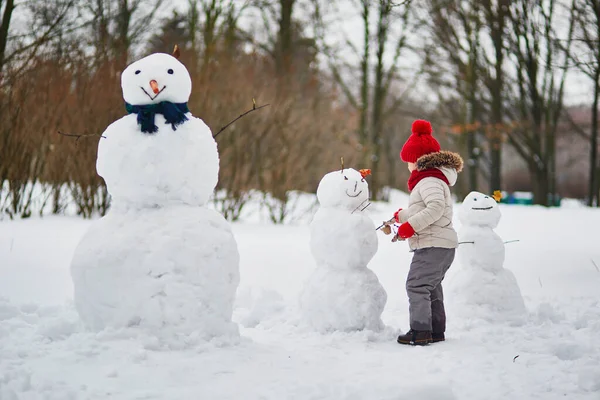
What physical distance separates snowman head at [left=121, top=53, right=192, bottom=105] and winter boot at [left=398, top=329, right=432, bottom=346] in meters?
2.14

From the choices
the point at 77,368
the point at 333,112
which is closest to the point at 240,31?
the point at 333,112

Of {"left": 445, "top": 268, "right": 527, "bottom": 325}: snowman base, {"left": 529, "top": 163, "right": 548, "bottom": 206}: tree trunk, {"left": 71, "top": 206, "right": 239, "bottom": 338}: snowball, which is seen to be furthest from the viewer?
{"left": 529, "top": 163, "right": 548, "bottom": 206}: tree trunk

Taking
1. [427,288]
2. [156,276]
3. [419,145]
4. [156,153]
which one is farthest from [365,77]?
[156,276]

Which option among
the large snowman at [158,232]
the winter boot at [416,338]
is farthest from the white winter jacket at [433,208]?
the large snowman at [158,232]

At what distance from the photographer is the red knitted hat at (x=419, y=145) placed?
4004 mm

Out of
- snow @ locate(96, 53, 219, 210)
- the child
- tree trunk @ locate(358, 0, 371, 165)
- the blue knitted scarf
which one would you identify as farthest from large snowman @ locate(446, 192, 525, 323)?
tree trunk @ locate(358, 0, 371, 165)

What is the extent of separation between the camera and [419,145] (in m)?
4.00

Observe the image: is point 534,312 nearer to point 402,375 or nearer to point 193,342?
point 402,375

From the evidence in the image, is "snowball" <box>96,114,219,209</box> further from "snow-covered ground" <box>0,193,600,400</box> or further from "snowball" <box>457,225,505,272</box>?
"snowball" <box>457,225,505,272</box>

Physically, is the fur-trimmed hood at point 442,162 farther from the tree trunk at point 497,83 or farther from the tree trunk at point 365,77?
the tree trunk at point 365,77

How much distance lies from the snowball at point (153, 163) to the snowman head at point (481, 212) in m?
2.32

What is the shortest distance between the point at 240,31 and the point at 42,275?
1109 centimetres

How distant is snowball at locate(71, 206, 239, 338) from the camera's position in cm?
311

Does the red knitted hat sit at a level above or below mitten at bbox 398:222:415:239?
above
